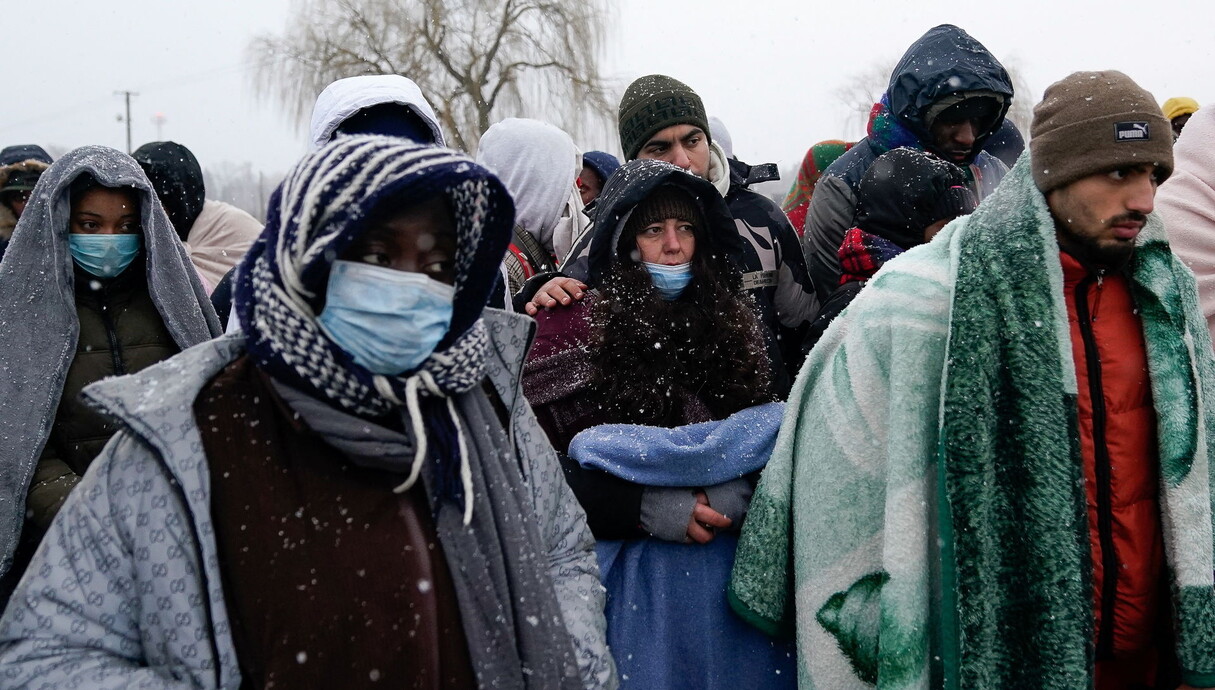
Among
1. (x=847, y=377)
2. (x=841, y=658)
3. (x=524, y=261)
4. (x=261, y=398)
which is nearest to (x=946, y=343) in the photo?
(x=847, y=377)

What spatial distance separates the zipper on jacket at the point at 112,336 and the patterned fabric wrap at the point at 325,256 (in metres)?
1.72

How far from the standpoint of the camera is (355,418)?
1.63 metres

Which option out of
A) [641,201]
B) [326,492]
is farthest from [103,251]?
[326,492]

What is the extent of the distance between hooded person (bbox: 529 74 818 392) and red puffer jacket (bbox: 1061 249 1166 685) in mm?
Answer: 956

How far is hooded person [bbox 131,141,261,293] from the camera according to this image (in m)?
4.92

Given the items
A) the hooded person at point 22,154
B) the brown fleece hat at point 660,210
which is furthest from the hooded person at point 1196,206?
the hooded person at point 22,154

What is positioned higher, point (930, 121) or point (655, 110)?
point (930, 121)

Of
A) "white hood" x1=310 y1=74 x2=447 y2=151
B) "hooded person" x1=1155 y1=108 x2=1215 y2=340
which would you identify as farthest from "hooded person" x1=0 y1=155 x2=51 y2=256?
"hooded person" x1=1155 y1=108 x2=1215 y2=340

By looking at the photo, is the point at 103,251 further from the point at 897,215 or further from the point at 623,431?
the point at 897,215

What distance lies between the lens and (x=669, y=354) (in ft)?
8.91

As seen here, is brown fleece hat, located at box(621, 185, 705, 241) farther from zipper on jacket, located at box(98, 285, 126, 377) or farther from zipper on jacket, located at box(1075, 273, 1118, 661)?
zipper on jacket, located at box(98, 285, 126, 377)

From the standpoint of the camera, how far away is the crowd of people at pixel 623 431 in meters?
1.55

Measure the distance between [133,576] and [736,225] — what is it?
2.33 meters

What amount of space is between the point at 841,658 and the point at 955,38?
274cm
